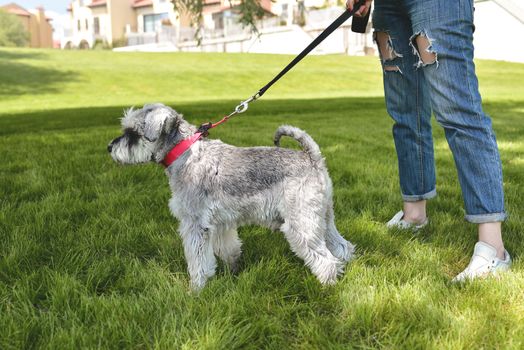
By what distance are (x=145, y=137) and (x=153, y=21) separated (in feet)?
236

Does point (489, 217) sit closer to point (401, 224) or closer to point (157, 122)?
point (401, 224)

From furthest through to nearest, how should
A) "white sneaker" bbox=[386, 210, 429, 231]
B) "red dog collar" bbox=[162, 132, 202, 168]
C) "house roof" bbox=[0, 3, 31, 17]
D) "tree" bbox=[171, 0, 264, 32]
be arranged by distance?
"house roof" bbox=[0, 3, 31, 17]
"tree" bbox=[171, 0, 264, 32]
"white sneaker" bbox=[386, 210, 429, 231]
"red dog collar" bbox=[162, 132, 202, 168]

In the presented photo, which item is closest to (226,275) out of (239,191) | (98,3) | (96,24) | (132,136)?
(239,191)

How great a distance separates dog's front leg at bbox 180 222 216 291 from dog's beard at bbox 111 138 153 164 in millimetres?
625

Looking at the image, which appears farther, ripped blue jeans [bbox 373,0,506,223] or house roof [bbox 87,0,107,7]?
house roof [bbox 87,0,107,7]

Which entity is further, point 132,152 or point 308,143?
point 132,152

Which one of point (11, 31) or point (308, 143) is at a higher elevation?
point (11, 31)

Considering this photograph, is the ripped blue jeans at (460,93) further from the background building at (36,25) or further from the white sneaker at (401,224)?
the background building at (36,25)

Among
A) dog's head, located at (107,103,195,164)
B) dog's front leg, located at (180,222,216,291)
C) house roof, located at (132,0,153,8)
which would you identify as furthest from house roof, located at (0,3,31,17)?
dog's front leg, located at (180,222,216,291)

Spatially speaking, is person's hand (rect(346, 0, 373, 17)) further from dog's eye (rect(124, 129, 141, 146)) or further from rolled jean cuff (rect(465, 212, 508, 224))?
dog's eye (rect(124, 129, 141, 146))

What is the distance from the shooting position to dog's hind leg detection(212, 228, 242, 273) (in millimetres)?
3324

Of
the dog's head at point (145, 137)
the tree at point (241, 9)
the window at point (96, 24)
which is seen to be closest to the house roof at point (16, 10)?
the window at point (96, 24)

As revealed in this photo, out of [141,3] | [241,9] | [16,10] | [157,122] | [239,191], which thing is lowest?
[239,191]

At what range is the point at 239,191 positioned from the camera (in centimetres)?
303
